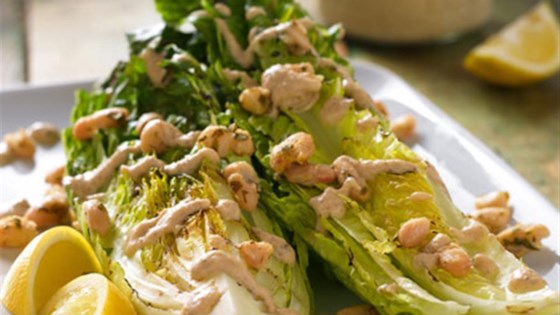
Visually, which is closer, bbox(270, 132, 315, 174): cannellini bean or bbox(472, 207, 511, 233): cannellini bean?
bbox(270, 132, 315, 174): cannellini bean

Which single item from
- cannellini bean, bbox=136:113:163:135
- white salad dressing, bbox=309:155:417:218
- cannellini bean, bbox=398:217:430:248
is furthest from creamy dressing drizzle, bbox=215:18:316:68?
cannellini bean, bbox=398:217:430:248

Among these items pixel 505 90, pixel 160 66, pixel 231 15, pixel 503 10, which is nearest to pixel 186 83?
pixel 160 66

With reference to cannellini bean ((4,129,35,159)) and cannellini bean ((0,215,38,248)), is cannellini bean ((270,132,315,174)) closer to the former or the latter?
cannellini bean ((0,215,38,248))

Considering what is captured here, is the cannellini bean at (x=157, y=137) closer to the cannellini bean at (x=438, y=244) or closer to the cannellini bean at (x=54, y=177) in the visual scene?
the cannellini bean at (x=54, y=177)

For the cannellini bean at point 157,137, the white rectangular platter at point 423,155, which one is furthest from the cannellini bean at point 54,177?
the cannellini bean at point 157,137

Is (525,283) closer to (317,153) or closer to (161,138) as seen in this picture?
(317,153)
